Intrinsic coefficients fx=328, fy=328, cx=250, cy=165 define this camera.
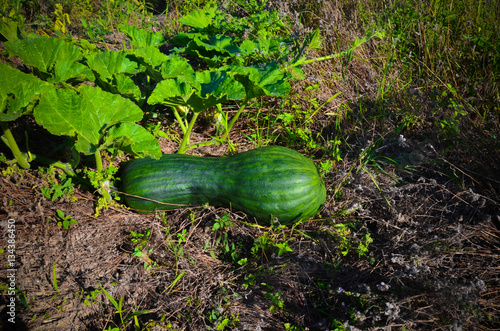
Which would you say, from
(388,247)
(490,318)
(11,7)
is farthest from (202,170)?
(11,7)

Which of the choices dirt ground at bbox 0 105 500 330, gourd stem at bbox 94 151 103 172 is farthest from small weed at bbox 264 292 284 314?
gourd stem at bbox 94 151 103 172

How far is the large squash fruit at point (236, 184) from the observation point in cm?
220

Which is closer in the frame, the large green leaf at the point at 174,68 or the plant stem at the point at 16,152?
the plant stem at the point at 16,152

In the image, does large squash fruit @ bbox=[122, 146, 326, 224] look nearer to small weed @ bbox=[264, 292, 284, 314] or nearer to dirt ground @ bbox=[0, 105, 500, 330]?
dirt ground @ bbox=[0, 105, 500, 330]

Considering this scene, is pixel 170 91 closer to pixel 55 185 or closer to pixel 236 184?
pixel 236 184

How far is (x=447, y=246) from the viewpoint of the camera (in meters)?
1.99

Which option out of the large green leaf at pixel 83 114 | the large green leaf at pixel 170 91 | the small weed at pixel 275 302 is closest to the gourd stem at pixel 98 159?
the large green leaf at pixel 83 114

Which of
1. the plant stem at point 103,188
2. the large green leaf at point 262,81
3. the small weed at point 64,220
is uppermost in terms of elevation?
the large green leaf at point 262,81

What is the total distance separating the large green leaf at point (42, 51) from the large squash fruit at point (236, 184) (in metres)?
0.83

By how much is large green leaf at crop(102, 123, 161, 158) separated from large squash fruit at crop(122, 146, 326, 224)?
0.32 m

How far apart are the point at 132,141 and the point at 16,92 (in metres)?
0.70

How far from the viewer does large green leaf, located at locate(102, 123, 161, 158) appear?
6.52ft

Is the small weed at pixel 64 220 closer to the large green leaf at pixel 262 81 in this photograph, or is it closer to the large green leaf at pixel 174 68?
the large green leaf at pixel 174 68

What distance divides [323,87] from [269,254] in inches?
68.6
